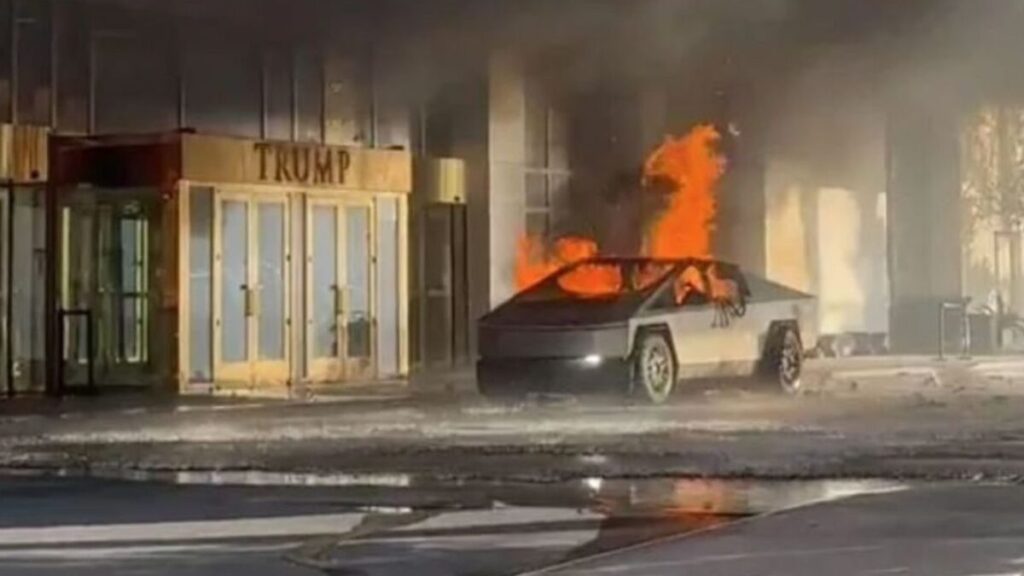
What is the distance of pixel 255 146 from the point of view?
91.5ft

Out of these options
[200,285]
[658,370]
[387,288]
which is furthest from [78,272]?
[658,370]


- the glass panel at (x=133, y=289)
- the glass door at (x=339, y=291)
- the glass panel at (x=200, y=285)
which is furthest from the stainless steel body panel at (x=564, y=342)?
the glass door at (x=339, y=291)

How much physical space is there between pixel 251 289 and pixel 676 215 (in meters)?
8.04

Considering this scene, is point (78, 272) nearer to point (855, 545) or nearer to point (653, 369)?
point (653, 369)

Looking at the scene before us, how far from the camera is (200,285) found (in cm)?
2750

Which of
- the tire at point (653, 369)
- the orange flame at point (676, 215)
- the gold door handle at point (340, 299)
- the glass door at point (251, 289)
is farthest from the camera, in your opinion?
the orange flame at point (676, 215)

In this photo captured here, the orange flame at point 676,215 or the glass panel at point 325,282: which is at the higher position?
the orange flame at point 676,215

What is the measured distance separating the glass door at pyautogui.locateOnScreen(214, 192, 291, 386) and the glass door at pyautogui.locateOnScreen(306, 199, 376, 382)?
0.52 meters

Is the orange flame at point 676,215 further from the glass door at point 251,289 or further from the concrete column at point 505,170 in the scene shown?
the glass door at point 251,289

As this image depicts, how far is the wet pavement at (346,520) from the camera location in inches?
420

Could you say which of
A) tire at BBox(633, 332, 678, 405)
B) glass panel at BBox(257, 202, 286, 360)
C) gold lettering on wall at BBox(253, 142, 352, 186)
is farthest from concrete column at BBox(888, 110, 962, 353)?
tire at BBox(633, 332, 678, 405)

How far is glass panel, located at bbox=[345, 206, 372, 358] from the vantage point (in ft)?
98.4

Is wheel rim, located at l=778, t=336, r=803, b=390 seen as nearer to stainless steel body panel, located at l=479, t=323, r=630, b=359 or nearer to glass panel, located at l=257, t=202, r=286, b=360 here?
stainless steel body panel, located at l=479, t=323, r=630, b=359

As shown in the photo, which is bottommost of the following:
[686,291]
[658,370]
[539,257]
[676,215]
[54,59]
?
[658,370]
